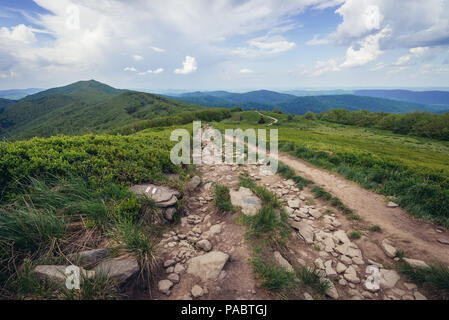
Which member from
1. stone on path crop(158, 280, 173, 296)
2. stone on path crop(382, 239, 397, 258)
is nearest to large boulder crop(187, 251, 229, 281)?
stone on path crop(158, 280, 173, 296)

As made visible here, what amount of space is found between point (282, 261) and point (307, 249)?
49.5 inches

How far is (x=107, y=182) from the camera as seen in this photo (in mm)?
5375

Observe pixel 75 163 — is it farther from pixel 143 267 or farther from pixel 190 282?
pixel 190 282

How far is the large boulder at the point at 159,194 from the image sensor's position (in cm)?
531

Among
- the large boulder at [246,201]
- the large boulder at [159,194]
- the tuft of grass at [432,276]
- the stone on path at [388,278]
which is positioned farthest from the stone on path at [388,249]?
the large boulder at [159,194]

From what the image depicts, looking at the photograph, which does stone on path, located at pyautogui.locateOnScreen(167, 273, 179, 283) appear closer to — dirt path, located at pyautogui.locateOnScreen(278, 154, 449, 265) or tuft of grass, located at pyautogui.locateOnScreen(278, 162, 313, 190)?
dirt path, located at pyautogui.locateOnScreen(278, 154, 449, 265)

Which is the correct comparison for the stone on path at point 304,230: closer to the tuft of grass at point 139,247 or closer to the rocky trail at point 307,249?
the rocky trail at point 307,249

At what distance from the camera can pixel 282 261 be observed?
4.06 m

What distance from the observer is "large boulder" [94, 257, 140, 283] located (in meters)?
3.15

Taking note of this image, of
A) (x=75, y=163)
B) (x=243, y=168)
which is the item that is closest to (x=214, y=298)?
A: (x=75, y=163)

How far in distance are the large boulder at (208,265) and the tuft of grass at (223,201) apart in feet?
5.67

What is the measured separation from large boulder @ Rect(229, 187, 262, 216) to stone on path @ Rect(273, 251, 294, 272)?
1.26 meters

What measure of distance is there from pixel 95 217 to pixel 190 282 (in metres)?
2.69

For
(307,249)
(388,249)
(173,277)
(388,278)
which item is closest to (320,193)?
(388,249)
